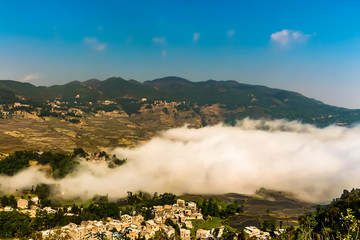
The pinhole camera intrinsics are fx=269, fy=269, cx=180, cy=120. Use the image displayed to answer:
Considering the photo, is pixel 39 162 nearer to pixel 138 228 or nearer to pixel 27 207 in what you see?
pixel 27 207

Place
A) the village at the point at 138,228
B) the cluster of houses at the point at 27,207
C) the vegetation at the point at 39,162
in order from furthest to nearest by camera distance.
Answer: the vegetation at the point at 39,162 → the cluster of houses at the point at 27,207 → the village at the point at 138,228

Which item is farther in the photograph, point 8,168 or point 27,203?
point 8,168

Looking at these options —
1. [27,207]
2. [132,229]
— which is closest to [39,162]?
[27,207]

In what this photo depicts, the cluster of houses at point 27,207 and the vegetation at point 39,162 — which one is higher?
the vegetation at point 39,162

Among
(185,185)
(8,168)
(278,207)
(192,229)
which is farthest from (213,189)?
(8,168)

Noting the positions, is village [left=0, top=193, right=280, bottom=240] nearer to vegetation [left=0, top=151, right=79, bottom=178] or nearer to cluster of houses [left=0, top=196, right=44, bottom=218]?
cluster of houses [left=0, top=196, right=44, bottom=218]

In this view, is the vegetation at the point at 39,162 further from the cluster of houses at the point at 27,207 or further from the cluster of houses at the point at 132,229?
the cluster of houses at the point at 132,229

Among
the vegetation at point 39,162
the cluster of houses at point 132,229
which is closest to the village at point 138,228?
the cluster of houses at point 132,229

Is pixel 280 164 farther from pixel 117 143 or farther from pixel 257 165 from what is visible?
pixel 117 143

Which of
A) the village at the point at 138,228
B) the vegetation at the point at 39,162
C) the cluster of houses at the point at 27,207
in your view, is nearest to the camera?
the village at the point at 138,228
